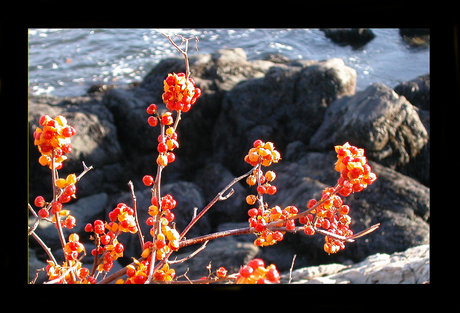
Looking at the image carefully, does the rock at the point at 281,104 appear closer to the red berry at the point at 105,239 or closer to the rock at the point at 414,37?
the rock at the point at 414,37

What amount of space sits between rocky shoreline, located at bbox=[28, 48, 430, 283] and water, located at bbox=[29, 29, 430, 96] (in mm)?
96

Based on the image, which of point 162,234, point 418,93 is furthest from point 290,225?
point 418,93

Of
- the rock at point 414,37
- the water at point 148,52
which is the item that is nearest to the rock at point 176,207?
the water at point 148,52

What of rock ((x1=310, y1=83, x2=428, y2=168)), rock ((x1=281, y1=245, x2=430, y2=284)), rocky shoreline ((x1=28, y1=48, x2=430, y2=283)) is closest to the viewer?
rock ((x1=281, y1=245, x2=430, y2=284))

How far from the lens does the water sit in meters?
2.10

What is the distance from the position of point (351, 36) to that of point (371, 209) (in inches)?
48.7

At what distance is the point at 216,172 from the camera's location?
208 centimetres

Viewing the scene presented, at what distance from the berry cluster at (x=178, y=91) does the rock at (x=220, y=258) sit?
1.08 meters

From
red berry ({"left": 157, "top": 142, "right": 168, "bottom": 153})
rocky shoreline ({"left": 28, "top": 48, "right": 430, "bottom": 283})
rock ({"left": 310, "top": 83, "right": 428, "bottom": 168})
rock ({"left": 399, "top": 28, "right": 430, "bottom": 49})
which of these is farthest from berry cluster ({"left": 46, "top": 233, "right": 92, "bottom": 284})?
rock ({"left": 399, "top": 28, "right": 430, "bottom": 49})

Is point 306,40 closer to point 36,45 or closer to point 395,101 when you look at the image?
point 395,101

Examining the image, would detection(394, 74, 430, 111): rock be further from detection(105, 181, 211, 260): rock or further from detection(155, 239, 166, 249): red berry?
detection(155, 239, 166, 249): red berry

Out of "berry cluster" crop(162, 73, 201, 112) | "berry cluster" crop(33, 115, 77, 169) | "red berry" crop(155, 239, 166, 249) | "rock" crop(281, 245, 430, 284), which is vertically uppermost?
"berry cluster" crop(162, 73, 201, 112)
